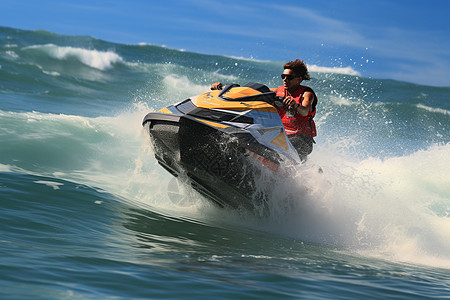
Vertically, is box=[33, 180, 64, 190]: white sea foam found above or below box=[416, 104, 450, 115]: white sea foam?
below

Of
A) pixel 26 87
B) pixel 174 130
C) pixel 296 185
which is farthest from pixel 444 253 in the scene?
pixel 26 87

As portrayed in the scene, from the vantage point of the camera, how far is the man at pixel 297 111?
Result: 516cm

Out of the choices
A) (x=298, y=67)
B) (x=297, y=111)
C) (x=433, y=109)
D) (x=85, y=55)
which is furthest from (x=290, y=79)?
(x=433, y=109)

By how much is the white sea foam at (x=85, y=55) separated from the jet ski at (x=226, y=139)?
1932 centimetres

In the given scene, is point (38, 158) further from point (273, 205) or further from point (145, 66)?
point (145, 66)

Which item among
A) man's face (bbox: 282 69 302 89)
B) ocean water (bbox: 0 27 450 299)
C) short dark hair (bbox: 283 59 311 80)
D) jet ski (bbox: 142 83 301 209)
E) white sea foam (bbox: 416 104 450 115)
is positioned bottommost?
ocean water (bbox: 0 27 450 299)

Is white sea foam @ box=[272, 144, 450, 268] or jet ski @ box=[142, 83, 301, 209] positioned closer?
jet ski @ box=[142, 83, 301, 209]

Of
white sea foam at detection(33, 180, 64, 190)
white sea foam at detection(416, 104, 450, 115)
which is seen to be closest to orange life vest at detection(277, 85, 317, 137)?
white sea foam at detection(33, 180, 64, 190)

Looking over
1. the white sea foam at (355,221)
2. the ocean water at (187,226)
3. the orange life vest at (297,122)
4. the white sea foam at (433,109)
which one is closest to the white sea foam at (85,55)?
the ocean water at (187,226)

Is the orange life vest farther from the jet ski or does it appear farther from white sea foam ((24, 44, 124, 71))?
white sea foam ((24, 44, 124, 71))

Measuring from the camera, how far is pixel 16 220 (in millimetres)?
4078

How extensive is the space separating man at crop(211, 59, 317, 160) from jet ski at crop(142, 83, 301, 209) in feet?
0.73

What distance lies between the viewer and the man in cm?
516

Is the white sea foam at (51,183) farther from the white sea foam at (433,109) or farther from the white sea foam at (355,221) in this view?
the white sea foam at (433,109)
